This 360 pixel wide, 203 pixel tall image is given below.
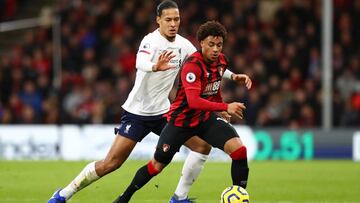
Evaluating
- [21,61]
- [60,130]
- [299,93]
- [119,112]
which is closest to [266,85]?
[299,93]

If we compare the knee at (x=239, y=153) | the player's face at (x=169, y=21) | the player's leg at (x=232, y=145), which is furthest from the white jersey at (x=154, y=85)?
the knee at (x=239, y=153)

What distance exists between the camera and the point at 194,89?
31.7 feet

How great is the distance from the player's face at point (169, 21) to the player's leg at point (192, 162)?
130 cm

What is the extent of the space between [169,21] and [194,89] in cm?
109

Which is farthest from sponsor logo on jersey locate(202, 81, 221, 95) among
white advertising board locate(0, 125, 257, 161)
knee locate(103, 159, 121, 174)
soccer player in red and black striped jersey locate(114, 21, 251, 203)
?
white advertising board locate(0, 125, 257, 161)

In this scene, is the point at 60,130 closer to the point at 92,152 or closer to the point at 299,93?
the point at 92,152

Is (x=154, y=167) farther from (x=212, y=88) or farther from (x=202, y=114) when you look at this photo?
(x=212, y=88)

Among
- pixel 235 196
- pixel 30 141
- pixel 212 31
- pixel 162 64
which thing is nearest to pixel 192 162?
pixel 235 196

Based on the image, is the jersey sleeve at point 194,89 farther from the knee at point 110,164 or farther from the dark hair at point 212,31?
the knee at point 110,164

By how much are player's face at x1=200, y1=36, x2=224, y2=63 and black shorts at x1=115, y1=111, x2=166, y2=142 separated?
3.73 ft

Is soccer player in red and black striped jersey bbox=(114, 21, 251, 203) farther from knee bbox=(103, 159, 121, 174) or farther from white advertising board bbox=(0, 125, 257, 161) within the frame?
white advertising board bbox=(0, 125, 257, 161)

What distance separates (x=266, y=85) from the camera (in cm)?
2248

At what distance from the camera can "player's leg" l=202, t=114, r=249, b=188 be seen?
9.79 metres

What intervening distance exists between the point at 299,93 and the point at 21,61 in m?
7.76
